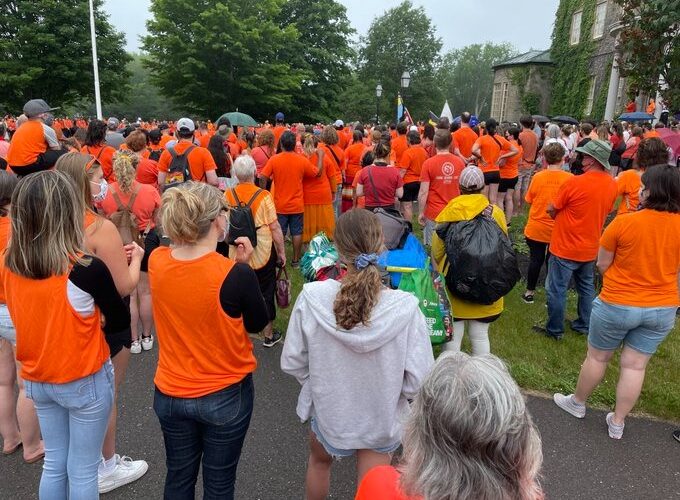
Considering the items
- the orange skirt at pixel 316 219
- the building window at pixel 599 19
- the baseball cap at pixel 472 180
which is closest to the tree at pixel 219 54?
the building window at pixel 599 19

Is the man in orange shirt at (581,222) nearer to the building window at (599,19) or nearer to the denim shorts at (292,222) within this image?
the denim shorts at (292,222)

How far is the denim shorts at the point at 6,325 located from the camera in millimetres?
2602

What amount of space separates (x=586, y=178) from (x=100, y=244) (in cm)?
405

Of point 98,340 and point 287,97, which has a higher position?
point 287,97

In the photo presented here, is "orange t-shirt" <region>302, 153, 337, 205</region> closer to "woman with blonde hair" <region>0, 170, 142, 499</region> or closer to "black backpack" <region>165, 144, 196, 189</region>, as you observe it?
"black backpack" <region>165, 144, 196, 189</region>

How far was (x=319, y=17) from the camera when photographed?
35.9 meters

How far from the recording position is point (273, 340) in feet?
15.9

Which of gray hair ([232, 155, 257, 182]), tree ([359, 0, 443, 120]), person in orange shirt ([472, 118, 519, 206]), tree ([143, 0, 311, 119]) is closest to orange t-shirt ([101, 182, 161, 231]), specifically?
gray hair ([232, 155, 257, 182])

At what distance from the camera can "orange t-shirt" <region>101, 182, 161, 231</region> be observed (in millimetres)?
4055

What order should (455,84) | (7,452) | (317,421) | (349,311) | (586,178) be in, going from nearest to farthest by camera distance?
(349,311), (317,421), (7,452), (586,178), (455,84)

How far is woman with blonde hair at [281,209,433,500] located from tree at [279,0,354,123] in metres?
34.6

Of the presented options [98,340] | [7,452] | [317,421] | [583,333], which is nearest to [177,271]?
[98,340]

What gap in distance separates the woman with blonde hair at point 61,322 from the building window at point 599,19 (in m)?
34.2

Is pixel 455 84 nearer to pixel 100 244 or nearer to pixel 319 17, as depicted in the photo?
pixel 319 17
